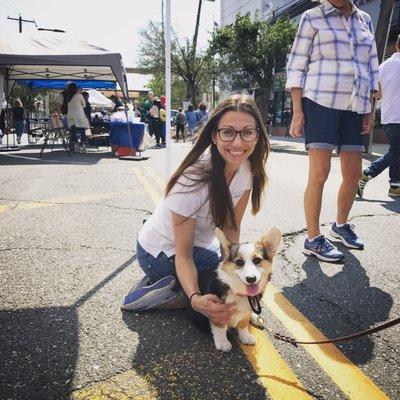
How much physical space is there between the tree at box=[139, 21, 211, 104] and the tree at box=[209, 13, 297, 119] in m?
10.9

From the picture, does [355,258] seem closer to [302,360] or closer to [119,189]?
[302,360]

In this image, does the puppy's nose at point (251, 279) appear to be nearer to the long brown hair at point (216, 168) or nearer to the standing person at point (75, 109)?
the long brown hair at point (216, 168)

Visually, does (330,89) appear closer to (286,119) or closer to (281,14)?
(286,119)

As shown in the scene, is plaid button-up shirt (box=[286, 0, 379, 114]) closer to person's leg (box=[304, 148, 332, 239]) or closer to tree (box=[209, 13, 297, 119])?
person's leg (box=[304, 148, 332, 239])

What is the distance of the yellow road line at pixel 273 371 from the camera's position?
1582 millimetres

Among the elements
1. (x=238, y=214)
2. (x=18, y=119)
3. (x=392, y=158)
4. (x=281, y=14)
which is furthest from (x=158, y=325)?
(x=281, y=14)

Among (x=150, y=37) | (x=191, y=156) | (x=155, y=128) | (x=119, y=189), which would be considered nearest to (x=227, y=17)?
(x=150, y=37)

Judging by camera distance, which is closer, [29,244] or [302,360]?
[302,360]

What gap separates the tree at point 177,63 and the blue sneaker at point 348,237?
99.9 ft

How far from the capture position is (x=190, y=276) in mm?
1951

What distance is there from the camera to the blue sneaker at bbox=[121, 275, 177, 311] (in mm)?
2146

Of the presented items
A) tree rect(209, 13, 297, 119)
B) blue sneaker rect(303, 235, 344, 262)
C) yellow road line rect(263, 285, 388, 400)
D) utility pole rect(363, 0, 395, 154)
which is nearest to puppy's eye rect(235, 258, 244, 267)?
yellow road line rect(263, 285, 388, 400)

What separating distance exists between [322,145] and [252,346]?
176 centimetres

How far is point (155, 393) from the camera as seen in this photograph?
1.55m
